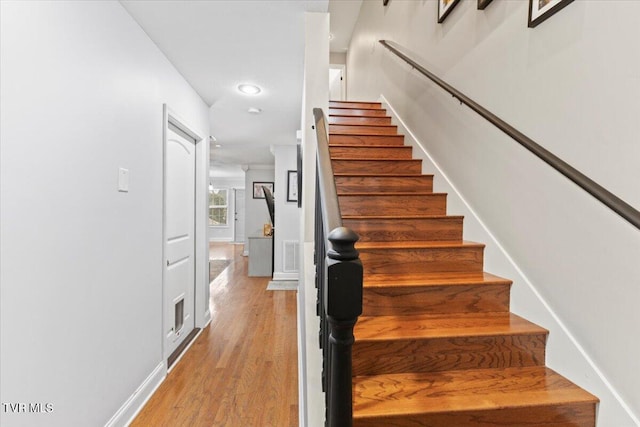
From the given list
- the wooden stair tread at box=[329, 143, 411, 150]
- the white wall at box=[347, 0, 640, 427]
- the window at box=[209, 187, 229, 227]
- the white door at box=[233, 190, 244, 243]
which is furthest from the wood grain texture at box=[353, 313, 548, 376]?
the window at box=[209, 187, 229, 227]

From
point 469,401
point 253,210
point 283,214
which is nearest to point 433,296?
point 469,401

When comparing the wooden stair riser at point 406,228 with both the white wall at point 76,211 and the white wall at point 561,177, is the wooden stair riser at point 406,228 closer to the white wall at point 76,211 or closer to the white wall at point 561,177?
the white wall at point 561,177

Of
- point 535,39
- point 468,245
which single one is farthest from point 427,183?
point 535,39

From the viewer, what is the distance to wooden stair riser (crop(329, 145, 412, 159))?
107 inches

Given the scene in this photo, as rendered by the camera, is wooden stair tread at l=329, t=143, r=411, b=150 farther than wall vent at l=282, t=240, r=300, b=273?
No

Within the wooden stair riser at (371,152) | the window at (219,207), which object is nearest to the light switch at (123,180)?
the wooden stair riser at (371,152)

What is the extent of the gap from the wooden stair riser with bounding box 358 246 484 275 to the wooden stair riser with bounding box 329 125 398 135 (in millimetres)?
1730

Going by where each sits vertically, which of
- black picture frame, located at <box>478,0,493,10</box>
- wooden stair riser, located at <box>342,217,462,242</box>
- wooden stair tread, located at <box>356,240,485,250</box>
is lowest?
wooden stair tread, located at <box>356,240,485,250</box>

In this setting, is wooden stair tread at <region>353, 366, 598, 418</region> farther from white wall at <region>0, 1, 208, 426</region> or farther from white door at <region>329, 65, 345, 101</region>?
white door at <region>329, 65, 345, 101</region>

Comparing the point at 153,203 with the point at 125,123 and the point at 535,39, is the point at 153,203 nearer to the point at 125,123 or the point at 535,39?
the point at 125,123

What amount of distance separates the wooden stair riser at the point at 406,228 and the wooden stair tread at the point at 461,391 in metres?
0.82

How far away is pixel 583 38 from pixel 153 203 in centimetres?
240

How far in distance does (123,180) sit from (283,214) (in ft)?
12.3

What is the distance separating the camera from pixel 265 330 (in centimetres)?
317
